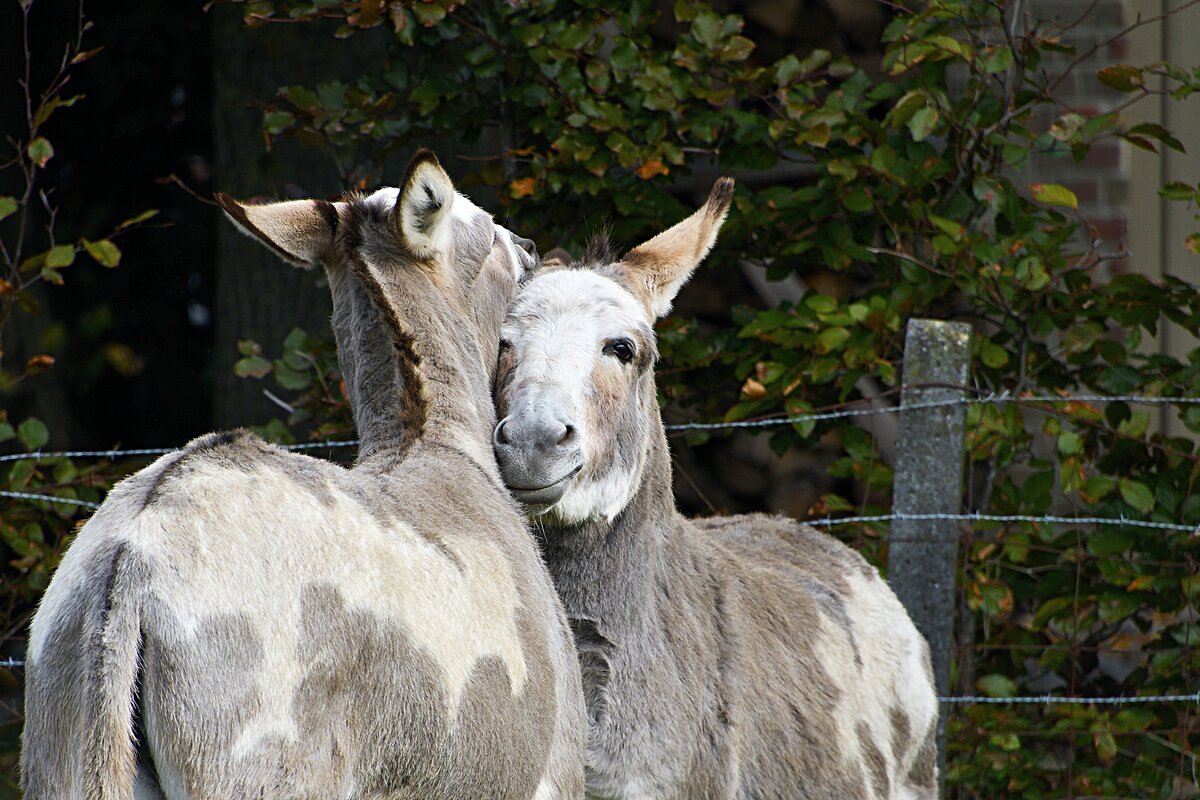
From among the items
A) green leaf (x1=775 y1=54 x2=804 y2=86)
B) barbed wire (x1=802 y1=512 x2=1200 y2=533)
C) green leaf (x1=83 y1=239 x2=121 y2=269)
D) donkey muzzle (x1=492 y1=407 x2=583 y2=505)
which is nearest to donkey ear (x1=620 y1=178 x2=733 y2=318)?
donkey muzzle (x1=492 y1=407 x2=583 y2=505)

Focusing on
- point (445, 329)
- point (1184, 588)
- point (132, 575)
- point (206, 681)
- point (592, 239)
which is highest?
point (592, 239)

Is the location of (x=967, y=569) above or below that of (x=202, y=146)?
below

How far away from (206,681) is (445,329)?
0.97 m

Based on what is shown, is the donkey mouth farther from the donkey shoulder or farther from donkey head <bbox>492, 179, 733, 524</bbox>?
the donkey shoulder

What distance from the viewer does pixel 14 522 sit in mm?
4180

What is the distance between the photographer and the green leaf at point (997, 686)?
3924 millimetres

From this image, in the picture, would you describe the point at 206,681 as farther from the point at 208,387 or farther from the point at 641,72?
the point at 208,387

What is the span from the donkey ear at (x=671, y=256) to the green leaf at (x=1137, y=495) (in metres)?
1.54

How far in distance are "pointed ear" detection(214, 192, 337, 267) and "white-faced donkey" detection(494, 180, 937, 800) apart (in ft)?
1.47

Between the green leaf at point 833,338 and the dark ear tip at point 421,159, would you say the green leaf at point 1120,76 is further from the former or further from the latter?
the dark ear tip at point 421,159

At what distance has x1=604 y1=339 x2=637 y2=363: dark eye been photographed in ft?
8.73

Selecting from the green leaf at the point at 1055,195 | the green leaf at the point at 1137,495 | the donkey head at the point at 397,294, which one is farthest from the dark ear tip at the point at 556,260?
the green leaf at the point at 1137,495

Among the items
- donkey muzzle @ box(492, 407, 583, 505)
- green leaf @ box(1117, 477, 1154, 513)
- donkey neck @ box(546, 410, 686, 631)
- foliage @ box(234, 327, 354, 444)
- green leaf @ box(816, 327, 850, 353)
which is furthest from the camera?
foliage @ box(234, 327, 354, 444)

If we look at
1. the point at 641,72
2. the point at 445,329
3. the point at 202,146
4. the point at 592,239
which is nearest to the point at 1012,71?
the point at 641,72
